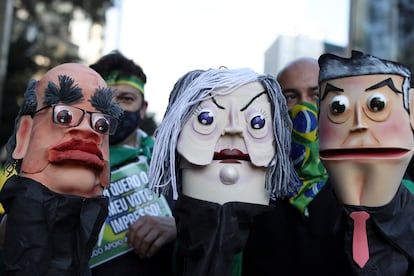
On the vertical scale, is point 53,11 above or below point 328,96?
above

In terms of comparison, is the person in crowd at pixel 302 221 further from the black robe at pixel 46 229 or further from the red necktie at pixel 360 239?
the black robe at pixel 46 229

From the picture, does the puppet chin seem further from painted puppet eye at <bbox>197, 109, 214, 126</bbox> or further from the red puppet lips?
the red puppet lips

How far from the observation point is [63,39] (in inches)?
523

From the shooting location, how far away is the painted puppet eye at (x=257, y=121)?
4.61ft

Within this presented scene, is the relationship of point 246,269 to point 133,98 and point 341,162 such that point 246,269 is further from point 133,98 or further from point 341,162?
point 133,98

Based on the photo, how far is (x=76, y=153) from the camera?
134cm

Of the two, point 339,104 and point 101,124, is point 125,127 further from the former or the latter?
point 339,104

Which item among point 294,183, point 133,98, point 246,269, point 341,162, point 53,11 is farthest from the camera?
point 53,11

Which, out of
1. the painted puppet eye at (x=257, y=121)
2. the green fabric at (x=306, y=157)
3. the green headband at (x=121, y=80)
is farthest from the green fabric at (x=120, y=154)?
the painted puppet eye at (x=257, y=121)

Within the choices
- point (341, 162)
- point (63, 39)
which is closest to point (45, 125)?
point (341, 162)

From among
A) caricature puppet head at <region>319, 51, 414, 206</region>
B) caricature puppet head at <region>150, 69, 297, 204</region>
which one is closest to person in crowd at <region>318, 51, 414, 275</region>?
caricature puppet head at <region>319, 51, 414, 206</region>

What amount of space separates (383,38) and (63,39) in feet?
30.0

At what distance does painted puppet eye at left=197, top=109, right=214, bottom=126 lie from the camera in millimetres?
1403

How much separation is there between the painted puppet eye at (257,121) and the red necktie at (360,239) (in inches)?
13.9
